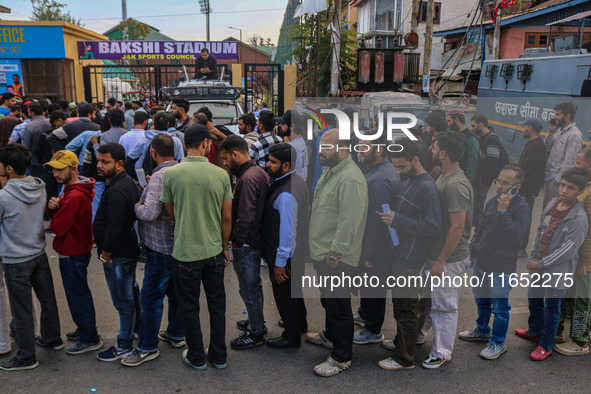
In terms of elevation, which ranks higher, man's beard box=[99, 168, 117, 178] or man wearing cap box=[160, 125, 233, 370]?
man's beard box=[99, 168, 117, 178]

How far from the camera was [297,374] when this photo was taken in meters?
4.04

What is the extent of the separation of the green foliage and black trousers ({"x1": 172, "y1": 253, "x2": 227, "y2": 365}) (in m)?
11.7

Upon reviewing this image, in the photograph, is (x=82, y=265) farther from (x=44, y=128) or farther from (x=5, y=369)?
(x=44, y=128)

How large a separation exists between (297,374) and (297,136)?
3063mm

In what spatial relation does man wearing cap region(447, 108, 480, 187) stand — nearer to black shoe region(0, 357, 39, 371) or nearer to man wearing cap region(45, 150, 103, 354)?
man wearing cap region(45, 150, 103, 354)

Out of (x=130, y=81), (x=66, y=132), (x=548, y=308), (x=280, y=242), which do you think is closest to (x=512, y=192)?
(x=548, y=308)

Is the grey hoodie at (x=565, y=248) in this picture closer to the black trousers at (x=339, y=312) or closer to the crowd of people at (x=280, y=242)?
the crowd of people at (x=280, y=242)

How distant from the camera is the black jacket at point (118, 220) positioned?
12.9ft

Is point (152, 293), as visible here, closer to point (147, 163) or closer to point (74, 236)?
point (74, 236)

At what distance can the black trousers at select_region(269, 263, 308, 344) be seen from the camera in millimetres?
4289

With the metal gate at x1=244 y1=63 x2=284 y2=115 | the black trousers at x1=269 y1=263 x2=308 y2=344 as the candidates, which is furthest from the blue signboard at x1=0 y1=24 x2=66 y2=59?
the black trousers at x1=269 y1=263 x2=308 y2=344

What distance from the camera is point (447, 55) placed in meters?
31.9

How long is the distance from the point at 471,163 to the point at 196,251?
13.1 feet

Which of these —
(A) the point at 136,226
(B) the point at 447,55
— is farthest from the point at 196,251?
(B) the point at 447,55
